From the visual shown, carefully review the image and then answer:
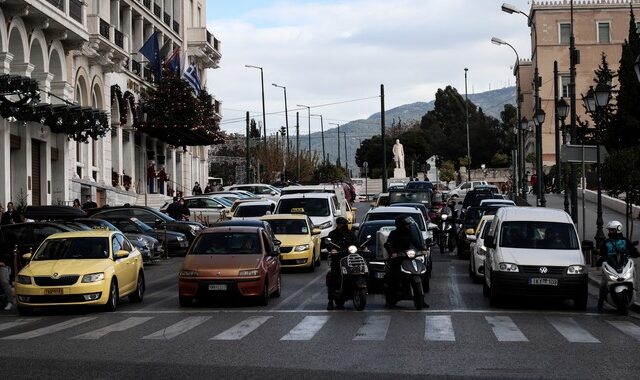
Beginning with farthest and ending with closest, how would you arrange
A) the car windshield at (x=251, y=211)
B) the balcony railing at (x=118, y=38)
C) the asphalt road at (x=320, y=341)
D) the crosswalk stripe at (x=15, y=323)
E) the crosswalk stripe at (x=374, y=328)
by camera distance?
the balcony railing at (x=118, y=38), the car windshield at (x=251, y=211), the crosswalk stripe at (x=15, y=323), the crosswalk stripe at (x=374, y=328), the asphalt road at (x=320, y=341)

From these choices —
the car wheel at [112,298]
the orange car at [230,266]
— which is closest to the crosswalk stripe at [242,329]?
the orange car at [230,266]

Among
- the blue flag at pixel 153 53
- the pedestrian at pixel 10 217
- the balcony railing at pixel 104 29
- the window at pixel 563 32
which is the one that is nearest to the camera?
the pedestrian at pixel 10 217

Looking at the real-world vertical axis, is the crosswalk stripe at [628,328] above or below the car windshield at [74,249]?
below

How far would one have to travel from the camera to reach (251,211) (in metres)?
39.4

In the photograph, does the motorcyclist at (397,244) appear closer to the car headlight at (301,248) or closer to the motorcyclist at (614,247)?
the motorcyclist at (614,247)

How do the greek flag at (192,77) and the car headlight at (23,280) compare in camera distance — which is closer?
the car headlight at (23,280)

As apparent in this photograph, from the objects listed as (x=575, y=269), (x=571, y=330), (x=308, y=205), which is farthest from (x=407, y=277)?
(x=308, y=205)

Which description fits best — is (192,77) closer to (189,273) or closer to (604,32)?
(189,273)

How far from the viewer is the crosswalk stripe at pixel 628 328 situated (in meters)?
16.1

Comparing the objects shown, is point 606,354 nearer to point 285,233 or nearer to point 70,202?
point 285,233

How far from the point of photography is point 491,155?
5285 inches

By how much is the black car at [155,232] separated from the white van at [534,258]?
1646 centimetres

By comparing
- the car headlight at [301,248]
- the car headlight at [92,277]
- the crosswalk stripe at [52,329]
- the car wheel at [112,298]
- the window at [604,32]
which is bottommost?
the crosswalk stripe at [52,329]

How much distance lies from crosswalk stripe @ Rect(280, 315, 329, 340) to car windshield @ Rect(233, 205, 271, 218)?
20.6 m
